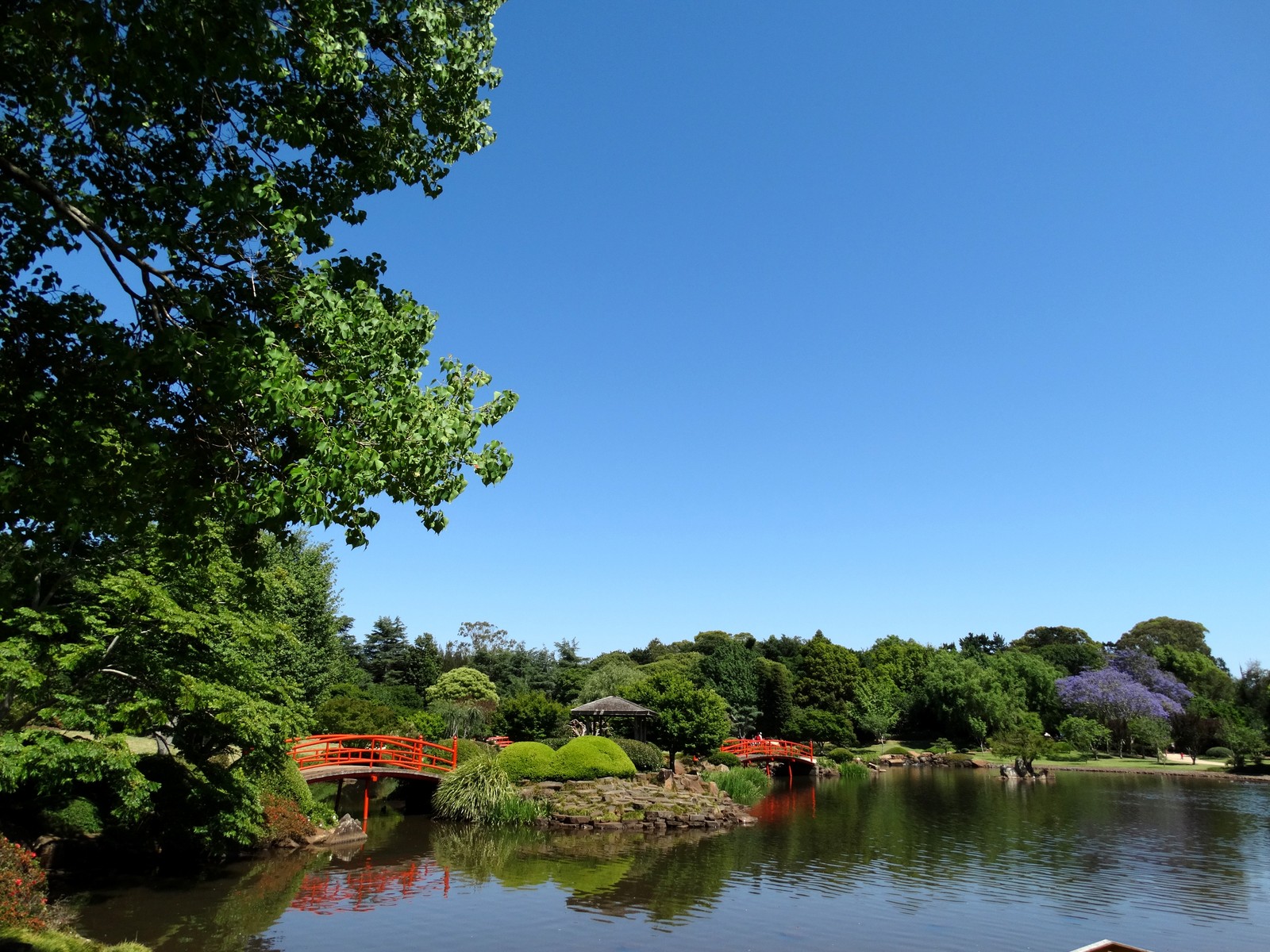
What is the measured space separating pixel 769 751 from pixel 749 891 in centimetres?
2694

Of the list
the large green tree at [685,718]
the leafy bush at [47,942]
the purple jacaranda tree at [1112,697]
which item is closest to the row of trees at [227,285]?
the leafy bush at [47,942]

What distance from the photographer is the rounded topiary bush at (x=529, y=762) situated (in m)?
26.1

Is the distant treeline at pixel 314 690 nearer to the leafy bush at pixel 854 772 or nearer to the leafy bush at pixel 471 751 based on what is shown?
the leafy bush at pixel 471 751

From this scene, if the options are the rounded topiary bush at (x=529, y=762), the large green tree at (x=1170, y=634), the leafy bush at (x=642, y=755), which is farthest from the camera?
the large green tree at (x=1170, y=634)

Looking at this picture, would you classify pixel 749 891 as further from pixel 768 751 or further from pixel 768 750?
pixel 768 750

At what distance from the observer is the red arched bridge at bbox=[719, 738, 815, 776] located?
40781mm

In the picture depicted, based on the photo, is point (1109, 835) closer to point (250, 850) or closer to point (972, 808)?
point (972, 808)

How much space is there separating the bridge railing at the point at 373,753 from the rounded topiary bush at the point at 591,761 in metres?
3.65

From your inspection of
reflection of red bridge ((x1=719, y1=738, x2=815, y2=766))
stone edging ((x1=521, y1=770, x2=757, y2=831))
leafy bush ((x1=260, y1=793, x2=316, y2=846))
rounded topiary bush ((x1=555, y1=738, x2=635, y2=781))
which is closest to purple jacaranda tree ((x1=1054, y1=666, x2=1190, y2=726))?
reflection of red bridge ((x1=719, y1=738, x2=815, y2=766))

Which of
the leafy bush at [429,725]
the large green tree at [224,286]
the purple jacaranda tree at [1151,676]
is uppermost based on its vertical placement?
the large green tree at [224,286]

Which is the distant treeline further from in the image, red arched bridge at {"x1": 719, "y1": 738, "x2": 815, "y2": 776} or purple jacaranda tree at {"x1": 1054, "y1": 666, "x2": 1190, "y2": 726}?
red arched bridge at {"x1": 719, "y1": 738, "x2": 815, "y2": 776}

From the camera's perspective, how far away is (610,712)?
101 ft

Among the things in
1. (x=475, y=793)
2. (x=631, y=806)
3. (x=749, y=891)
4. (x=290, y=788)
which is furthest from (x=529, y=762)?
(x=749, y=891)

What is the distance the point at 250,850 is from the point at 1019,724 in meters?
47.3
